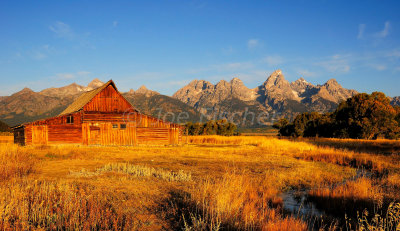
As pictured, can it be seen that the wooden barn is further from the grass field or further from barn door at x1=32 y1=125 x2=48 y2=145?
the grass field

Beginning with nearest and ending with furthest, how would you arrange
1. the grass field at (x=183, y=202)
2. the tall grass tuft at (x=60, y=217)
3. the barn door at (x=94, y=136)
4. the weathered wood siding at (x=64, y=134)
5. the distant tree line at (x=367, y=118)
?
the tall grass tuft at (x=60, y=217), the grass field at (x=183, y=202), the weathered wood siding at (x=64, y=134), the barn door at (x=94, y=136), the distant tree line at (x=367, y=118)

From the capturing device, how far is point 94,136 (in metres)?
32.6

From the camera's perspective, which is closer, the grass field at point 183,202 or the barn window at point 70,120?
the grass field at point 183,202

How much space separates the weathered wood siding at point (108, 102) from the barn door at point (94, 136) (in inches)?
91.8

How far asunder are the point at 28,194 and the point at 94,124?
2739 centimetres

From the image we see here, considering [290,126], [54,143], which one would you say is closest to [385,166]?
[54,143]

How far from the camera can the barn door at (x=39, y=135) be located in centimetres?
3014

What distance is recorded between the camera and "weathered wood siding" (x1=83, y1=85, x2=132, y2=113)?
110 ft

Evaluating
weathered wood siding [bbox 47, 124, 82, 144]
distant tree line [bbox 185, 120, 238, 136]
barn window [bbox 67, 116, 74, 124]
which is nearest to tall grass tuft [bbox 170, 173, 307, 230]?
weathered wood siding [bbox 47, 124, 82, 144]

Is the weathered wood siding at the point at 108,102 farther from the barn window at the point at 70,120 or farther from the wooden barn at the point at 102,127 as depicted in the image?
the barn window at the point at 70,120

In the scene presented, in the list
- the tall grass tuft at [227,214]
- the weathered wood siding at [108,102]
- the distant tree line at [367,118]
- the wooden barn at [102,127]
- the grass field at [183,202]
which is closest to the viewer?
the tall grass tuft at [227,214]

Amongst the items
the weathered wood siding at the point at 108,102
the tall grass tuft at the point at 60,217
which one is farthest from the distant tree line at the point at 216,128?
the tall grass tuft at the point at 60,217

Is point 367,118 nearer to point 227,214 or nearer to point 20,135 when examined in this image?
point 227,214

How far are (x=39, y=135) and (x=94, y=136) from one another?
5.89m
